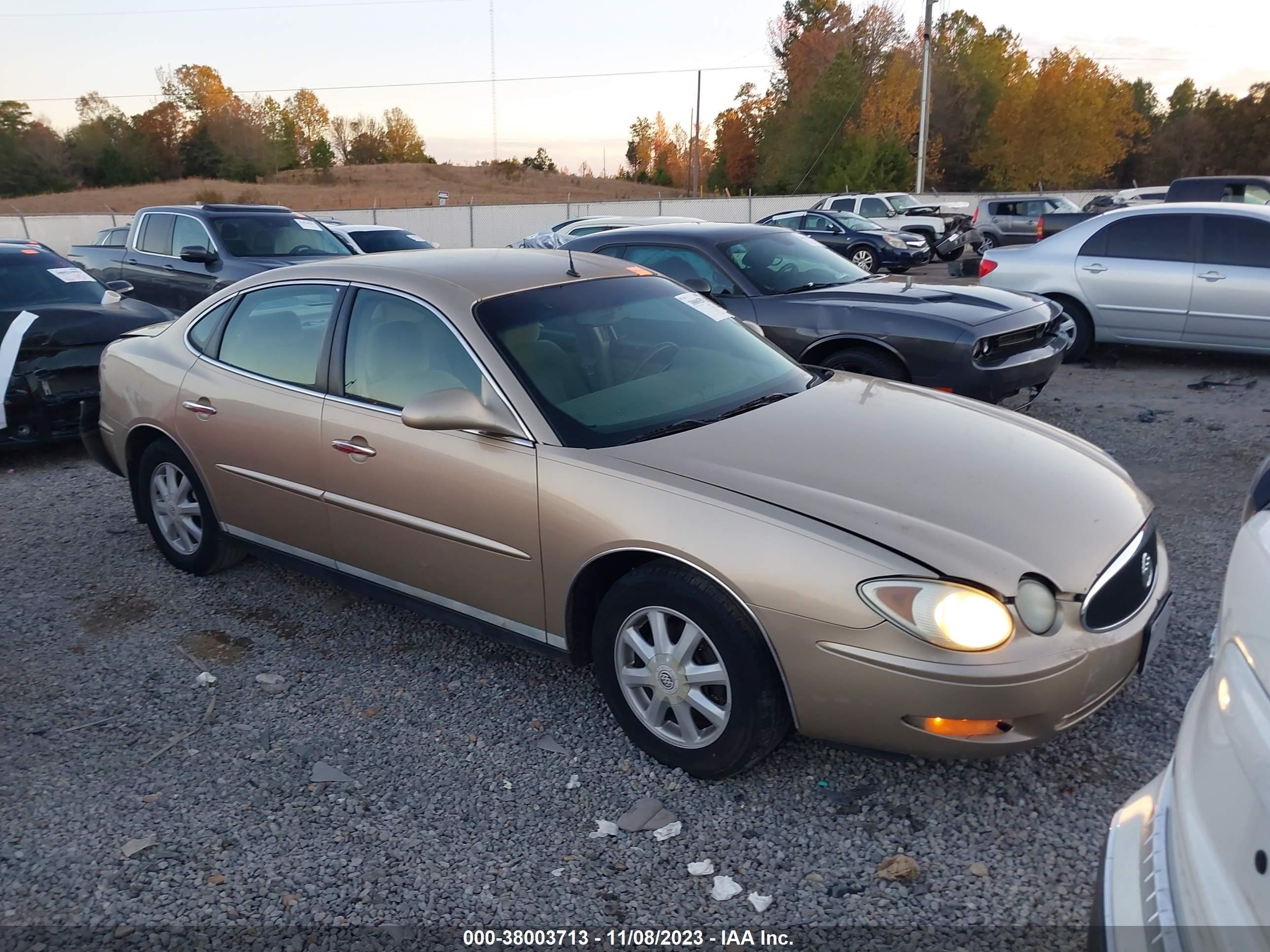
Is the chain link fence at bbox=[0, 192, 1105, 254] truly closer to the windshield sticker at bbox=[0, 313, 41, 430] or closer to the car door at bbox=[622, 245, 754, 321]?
the windshield sticker at bbox=[0, 313, 41, 430]

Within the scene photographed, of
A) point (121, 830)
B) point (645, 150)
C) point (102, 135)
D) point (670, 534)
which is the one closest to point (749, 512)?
point (670, 534)

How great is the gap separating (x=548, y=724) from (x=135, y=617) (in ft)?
7.56

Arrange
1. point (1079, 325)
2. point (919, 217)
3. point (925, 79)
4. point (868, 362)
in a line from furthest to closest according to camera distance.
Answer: point (925, 79) → point (919, 217) → point (1079, 325) → point (868, 362)

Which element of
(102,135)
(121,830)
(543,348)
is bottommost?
(121,830)

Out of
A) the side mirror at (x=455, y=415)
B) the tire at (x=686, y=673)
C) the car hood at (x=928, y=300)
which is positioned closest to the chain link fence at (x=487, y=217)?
the car hood at (x=928, y=300)

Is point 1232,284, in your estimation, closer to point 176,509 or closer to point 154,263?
point 176,509

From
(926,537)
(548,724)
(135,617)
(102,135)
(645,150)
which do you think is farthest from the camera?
(645,150)

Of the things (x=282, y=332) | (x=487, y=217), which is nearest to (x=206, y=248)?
(x=282, y=332)

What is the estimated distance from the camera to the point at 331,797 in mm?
3197

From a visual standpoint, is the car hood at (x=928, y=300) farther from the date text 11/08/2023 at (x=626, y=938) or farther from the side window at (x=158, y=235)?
the side window at (x=158, y=235)

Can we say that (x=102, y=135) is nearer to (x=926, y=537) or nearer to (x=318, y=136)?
(x=318, y=136)

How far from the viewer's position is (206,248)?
10906 millimetres

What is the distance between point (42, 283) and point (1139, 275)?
957 cm

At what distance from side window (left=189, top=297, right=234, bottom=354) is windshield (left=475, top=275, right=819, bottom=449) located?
1.69 m
